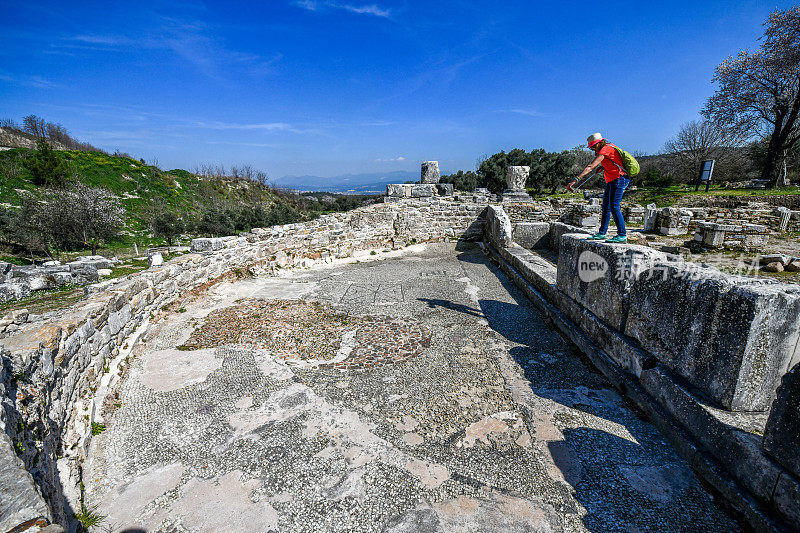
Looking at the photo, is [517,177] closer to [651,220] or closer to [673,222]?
[651,220]

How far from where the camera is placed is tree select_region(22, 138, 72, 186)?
2339 centimetres

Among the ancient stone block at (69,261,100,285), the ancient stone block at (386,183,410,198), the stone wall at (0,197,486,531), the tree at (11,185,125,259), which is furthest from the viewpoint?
the ancient stone block at (386,183,410,198)

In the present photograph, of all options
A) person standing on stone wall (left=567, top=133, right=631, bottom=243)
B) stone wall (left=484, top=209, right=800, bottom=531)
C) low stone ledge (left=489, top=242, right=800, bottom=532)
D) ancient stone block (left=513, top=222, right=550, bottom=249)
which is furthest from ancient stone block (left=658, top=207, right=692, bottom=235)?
low stone ledge (left=489, top=242, right=800, bottom=532)

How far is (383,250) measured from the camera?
10.8m

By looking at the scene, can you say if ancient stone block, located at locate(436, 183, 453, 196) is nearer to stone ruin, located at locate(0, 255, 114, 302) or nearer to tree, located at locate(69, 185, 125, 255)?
stone ruin, located at locate(0, 255, 114, 302)

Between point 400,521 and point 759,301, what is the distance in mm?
2864

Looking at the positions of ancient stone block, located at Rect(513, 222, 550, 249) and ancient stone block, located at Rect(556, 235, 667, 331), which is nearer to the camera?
ancient stone block, located at Rect(556, 235, 667, 331)

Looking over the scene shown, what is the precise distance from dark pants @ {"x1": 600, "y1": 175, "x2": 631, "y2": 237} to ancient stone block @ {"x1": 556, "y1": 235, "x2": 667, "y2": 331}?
62cm

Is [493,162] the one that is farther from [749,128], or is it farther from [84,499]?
[84,499]

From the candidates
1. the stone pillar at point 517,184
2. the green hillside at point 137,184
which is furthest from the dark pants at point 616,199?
the green hillside at point 137,184

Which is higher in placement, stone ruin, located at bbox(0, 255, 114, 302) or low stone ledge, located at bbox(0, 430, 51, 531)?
low stone ledge, located at bbox(0, 430, 51, 531)

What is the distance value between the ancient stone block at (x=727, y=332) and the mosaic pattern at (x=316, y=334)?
276cm

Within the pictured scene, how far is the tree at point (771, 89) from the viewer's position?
64.7 feet

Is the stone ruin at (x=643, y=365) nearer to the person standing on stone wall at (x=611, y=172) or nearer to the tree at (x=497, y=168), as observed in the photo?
the person standing on stone wall at (x=611, y=172)
